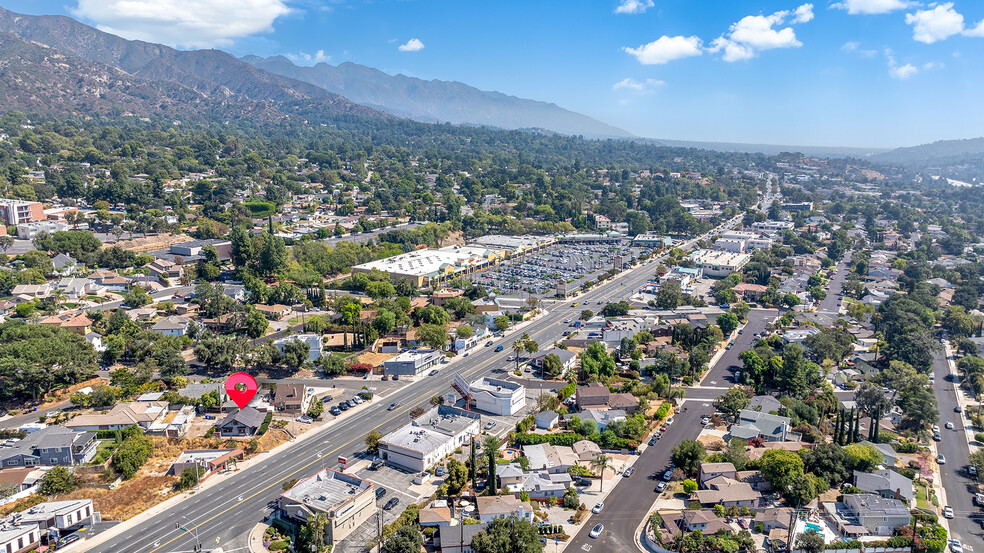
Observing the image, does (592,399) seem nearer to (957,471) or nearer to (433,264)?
(957,471)

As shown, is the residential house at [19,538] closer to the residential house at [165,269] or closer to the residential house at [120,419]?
the residential house at [120,419]

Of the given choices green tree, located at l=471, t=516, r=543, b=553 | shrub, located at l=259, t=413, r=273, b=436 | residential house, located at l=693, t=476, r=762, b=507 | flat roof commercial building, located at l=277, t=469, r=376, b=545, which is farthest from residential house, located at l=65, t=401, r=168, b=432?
residential house, located at l=693, t=476, r=762, b=507

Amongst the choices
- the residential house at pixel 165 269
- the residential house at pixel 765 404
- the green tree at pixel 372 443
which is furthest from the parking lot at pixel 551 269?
the green tree at pixel 372 443

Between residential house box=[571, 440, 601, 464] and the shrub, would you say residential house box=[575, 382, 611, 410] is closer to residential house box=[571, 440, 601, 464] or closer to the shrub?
residential house box=[571, 440, 601, 464]

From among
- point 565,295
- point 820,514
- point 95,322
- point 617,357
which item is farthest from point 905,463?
point 95,322

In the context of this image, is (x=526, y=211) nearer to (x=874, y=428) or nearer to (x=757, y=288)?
(x=757, y=288)

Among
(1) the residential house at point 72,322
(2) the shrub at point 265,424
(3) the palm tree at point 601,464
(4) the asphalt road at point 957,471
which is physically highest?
(1) the residential house at point 72,322
